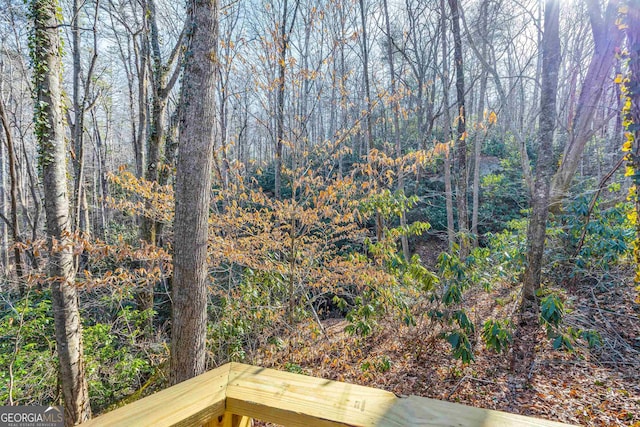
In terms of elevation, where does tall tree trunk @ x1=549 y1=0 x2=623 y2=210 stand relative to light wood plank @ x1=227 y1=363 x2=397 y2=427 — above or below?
above

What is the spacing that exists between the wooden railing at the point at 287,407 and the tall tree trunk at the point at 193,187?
1908mm

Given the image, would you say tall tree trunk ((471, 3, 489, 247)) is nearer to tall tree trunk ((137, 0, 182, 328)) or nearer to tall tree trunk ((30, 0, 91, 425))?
tall tree trunk ((137, 0, 182, 328))

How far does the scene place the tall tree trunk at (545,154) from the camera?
4012mm

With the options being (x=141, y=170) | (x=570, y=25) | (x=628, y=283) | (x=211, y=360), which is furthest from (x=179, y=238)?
(x=570, y=25)

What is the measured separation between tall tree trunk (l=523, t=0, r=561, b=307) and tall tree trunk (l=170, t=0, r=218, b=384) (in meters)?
4.30

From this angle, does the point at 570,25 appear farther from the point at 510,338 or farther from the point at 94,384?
the point at 94,384

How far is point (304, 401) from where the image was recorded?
0.70m

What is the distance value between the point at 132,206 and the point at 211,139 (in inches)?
85.0

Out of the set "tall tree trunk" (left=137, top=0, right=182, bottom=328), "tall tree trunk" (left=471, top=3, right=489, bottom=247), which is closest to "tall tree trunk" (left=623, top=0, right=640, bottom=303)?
"tall tree trunk" (left=471, top=3, right=489, bottom=247)

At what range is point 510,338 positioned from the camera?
345 centimetres

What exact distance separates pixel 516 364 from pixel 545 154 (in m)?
2.79

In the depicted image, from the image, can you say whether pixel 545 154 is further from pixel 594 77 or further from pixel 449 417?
pixel 449 417

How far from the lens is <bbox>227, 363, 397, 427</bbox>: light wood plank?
2.16 ft

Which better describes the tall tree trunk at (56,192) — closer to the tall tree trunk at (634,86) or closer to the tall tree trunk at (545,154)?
the tall tree trunk at (634,86)
